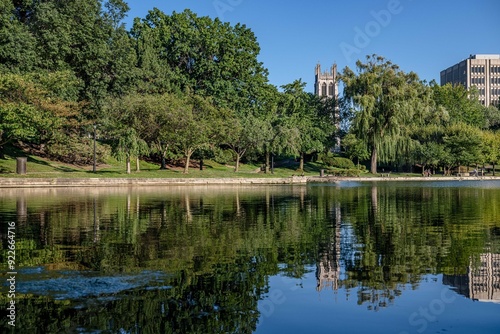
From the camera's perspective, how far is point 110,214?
21.7 metres

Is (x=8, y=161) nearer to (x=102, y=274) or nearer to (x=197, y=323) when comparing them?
(x=102, y=274)

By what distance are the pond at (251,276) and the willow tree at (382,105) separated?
52322mm

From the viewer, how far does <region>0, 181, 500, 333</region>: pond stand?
7.46m

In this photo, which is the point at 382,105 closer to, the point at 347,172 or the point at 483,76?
the point at 347,172

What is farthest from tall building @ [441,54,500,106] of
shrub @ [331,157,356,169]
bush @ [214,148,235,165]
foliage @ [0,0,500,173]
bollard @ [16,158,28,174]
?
bollard @ [16,158,28,174]

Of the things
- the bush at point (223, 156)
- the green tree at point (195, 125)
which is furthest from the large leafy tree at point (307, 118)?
the green tree at point (195, 125)

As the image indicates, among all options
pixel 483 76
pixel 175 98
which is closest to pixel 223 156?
pixel 175 98

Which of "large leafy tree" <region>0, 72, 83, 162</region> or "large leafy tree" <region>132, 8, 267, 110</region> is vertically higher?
"large leafy tree" <region>132, 8, 267, 110</region>

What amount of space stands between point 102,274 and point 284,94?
72.9 metres

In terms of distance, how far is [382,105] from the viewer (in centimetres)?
7125

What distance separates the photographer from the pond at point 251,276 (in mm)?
7465

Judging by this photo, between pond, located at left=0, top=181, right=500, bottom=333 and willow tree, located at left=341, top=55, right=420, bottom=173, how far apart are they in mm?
52322

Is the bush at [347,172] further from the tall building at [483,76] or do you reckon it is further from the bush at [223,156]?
the tall building at [483,76]

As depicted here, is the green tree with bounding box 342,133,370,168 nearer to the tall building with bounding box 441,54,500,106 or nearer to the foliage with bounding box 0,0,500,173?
the foliage with bounding box 0,0,500,173
